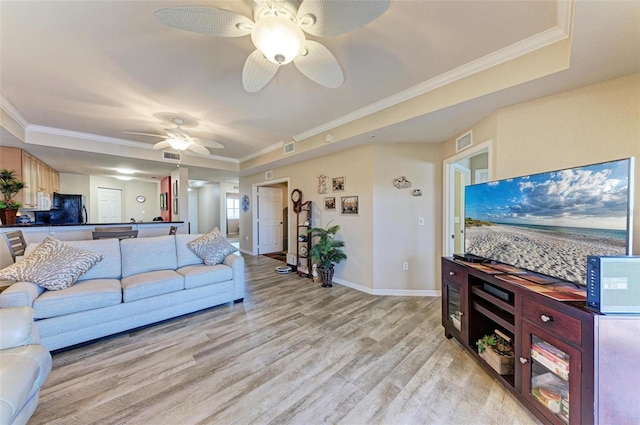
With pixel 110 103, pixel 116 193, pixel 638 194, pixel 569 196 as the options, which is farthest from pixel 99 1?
pixel 116 193

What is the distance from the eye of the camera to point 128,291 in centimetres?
229

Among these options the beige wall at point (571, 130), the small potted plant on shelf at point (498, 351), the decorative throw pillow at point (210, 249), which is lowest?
the small potted plant on shelf at point (498, 351)

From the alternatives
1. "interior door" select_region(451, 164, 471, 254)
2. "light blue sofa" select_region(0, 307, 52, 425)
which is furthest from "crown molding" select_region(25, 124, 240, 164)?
"interior door" select_region(451, 164, 471, 254)

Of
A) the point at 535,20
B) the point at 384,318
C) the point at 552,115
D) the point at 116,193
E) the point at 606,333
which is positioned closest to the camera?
the point at 606,333

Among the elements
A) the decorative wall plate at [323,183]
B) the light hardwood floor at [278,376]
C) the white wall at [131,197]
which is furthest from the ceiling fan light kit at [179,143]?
the white wall at [131,197]

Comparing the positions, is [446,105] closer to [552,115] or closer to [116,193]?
[552,115]

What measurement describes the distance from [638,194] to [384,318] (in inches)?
89.2

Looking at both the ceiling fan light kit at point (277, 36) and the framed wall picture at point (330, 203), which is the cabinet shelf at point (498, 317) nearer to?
the ceiling fan light kit at point (277, 36)

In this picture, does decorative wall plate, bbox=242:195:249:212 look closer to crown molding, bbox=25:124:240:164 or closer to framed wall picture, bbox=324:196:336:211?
crown molding, bbox=25:124:240:164

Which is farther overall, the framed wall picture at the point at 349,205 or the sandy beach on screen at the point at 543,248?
the framed wall picture at the point at 349,205

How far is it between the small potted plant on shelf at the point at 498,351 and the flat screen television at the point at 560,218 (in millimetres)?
578

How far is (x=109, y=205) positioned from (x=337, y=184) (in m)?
8.26

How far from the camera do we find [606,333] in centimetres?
106

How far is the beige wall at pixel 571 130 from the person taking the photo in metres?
1.60
